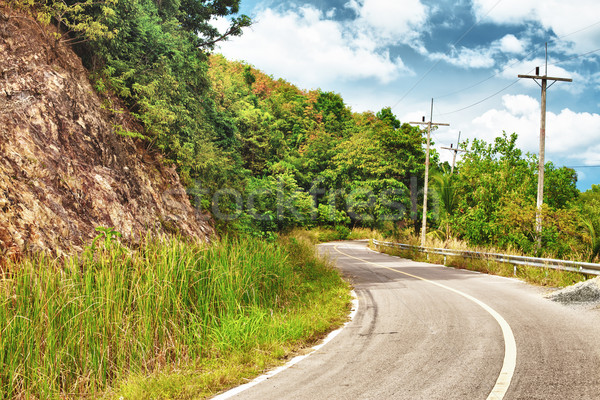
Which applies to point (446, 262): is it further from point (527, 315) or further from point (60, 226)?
point (60, 226)

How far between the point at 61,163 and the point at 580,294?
12.4 meters

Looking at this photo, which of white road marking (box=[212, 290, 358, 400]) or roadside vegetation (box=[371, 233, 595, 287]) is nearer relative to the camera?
white road marking (box=[212, 290, 358, 400])

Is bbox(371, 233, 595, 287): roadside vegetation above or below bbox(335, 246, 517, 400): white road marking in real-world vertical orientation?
above

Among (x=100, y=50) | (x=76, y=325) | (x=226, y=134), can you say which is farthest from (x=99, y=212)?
(x=226, y=134)

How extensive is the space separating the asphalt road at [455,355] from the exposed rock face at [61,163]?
4.47 meters

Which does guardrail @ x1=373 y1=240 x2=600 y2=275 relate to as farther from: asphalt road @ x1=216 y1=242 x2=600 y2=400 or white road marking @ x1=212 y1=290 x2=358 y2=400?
white road marking @ x1=212 y1=290 x2=358 y2=400

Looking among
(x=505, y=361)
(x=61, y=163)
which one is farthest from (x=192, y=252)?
(x=505, y=361)

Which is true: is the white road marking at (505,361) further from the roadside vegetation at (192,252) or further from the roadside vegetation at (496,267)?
the roadside vegetation at (496,267)

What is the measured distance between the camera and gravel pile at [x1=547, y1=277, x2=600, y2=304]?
9830 mm

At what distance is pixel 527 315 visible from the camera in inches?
329

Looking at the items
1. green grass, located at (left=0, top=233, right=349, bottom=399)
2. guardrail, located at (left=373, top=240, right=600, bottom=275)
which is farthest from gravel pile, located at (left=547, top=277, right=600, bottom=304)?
green grass, located at (left=0, top=233, right=349, bottom=399)

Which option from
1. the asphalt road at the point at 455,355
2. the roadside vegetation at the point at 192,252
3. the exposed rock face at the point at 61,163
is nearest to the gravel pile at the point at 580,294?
the asphalt road at the point at 455,355

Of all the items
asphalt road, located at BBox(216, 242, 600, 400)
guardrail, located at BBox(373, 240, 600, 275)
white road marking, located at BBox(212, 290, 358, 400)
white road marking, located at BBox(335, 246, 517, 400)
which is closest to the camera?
white road marking, located at BBox(335, 246, 517, 400)

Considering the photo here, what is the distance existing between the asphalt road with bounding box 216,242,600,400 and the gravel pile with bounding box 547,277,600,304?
0.58 meters
